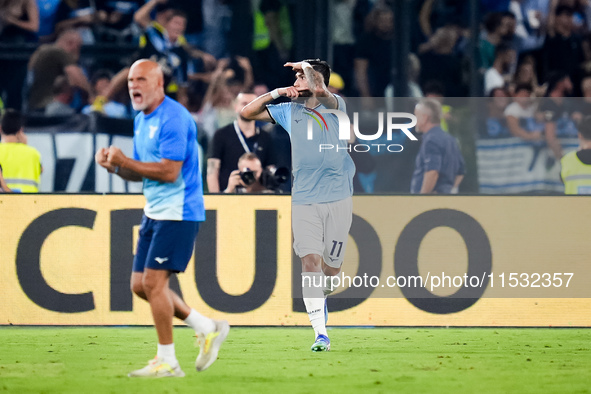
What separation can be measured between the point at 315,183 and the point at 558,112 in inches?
186

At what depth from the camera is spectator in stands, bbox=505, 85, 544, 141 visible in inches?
412

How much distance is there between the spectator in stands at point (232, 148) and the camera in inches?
367

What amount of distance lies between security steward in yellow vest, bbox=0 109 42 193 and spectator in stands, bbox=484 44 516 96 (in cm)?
518

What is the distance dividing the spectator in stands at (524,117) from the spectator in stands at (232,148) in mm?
2936

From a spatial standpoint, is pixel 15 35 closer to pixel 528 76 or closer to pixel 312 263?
pixel 312 263

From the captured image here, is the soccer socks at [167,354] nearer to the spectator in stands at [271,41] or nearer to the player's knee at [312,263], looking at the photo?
the player's knee at [312,263]

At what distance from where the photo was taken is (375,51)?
434 inches

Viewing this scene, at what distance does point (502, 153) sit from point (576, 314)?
7.00 feet

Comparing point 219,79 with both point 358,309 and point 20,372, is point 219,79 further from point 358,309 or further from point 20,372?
point 20,372

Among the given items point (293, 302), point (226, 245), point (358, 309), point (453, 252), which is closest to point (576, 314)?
point (453, 252)

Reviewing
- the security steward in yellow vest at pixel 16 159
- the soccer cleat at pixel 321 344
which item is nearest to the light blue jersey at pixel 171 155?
the soccer cleat at pixel 321 344

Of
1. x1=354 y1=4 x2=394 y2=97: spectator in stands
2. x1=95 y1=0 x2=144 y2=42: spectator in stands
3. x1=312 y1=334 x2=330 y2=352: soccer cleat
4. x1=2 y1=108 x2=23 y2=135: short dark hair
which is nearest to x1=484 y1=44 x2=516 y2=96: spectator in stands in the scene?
x1=354 y1=4 x2=394 y2=97: spectator in stands

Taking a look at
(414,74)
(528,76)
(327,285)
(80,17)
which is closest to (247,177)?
(327,285)

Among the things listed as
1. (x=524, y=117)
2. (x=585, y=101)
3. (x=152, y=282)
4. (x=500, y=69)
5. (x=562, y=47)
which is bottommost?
(x=152, y=282)
